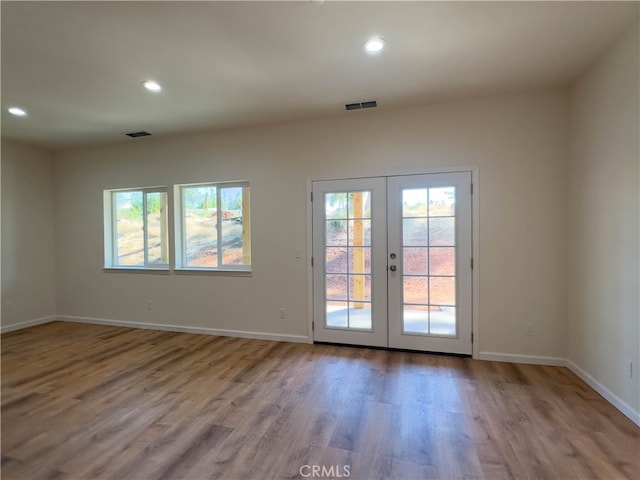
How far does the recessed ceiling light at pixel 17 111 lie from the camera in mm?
3414

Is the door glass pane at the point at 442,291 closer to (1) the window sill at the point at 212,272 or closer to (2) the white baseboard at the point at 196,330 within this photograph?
(2) the white baseboard at the point at 196,330

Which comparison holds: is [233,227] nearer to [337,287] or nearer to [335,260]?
[335,260]

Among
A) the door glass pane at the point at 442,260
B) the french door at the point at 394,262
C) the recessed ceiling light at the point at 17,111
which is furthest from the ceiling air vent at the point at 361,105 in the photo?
the recessed ceiling light at the point at 17,111

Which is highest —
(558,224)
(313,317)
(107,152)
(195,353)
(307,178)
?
(107,152)

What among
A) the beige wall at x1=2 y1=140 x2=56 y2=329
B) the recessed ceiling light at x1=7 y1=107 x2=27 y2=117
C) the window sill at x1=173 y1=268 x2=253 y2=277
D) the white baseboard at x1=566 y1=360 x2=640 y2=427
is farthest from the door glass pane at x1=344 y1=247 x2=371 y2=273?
the beige wall at x1=2 y1=140 x2=56 y2=329

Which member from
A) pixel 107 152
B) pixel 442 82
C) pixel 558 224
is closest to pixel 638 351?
pixel 558 224

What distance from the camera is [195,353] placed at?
3.59 m

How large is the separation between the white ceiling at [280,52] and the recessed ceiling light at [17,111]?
94 mm

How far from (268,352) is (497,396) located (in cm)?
231

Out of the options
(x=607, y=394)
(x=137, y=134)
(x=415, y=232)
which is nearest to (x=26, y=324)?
(x=137, y=134)

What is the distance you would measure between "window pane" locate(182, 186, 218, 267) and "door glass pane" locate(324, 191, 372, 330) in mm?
1718

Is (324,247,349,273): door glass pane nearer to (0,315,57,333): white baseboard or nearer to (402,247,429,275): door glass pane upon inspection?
(402,247,429,275): door glass pane

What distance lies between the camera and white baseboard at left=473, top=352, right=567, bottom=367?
123 inches

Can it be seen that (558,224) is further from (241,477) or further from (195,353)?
(195,353)
